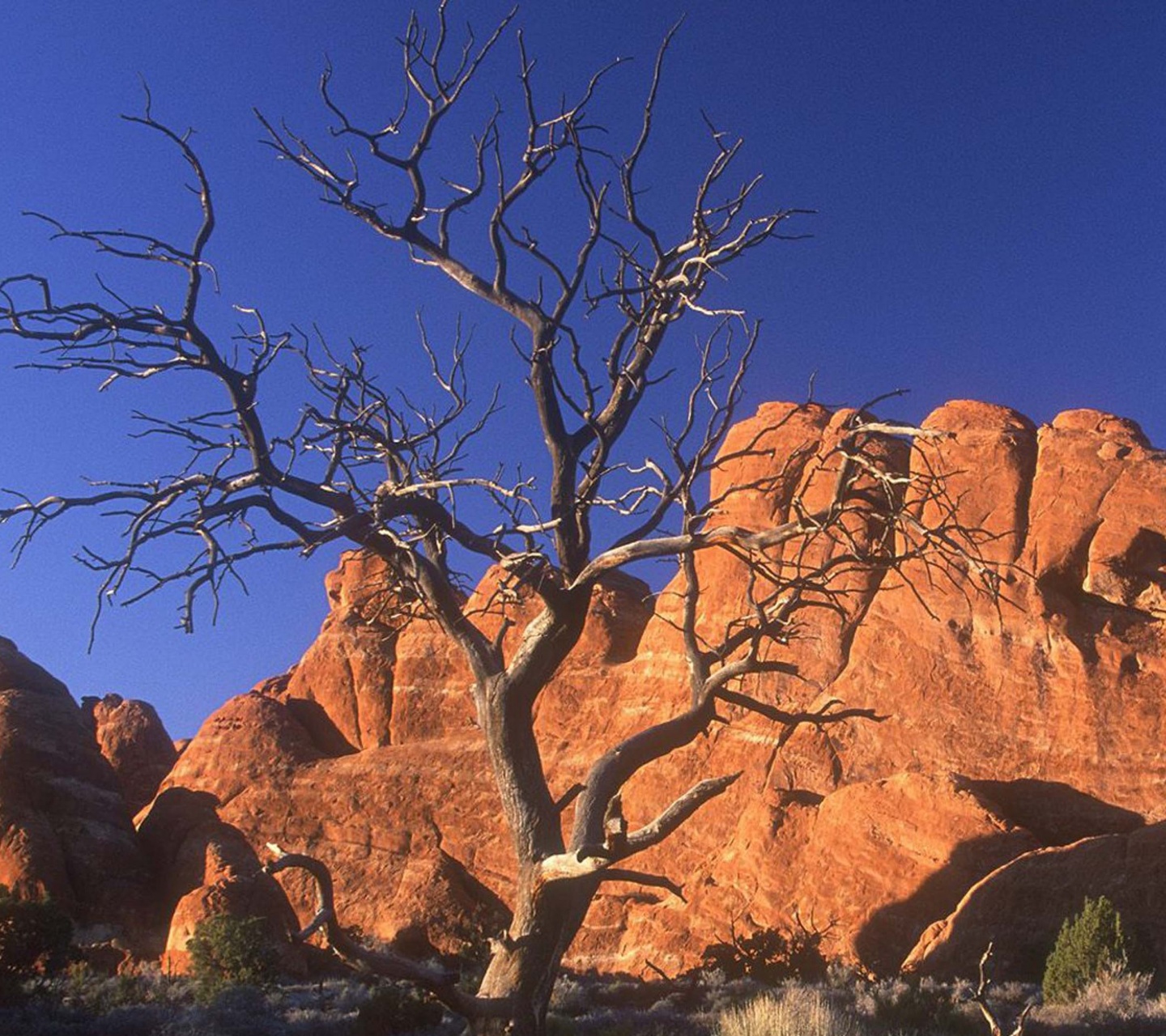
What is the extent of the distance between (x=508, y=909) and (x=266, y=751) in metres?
11.7

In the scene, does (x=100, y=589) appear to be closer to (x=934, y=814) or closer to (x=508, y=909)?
(x=934, y=814)

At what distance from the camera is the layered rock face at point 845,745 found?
82.0 ft

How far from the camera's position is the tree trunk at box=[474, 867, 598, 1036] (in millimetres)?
11617

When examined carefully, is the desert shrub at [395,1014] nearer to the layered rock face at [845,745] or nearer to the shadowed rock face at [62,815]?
the layered rock face at [845,745]

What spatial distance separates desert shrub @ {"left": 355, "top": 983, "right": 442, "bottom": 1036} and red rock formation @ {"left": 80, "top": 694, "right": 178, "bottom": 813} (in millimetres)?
31260

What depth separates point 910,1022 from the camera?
14367 millimetres

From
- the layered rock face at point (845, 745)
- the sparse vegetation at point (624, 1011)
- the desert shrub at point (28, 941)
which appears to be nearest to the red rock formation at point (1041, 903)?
the layered rock face at point (845, 745)

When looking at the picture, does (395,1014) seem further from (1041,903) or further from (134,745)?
(134,745)

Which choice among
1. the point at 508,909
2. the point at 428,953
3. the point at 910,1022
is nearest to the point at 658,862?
the point at 508,909

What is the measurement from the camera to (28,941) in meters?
17.2

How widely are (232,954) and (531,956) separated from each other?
9.86 metres

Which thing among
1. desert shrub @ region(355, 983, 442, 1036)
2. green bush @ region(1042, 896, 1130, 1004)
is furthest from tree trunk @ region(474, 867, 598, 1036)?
green bush @ region(1042, 896, 1130, 1004)

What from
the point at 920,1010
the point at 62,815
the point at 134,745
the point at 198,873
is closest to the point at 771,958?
the point at 920,1010

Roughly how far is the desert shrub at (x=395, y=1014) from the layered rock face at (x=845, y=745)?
317 inches
